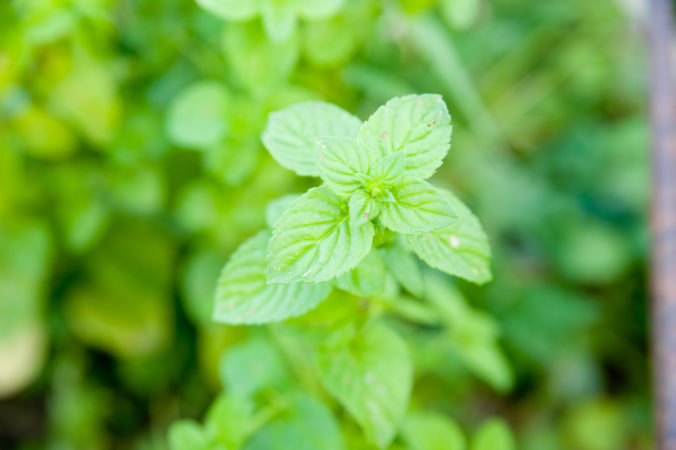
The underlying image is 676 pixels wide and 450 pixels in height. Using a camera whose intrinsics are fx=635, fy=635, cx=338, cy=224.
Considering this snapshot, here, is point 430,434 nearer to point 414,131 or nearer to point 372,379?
point 372,379

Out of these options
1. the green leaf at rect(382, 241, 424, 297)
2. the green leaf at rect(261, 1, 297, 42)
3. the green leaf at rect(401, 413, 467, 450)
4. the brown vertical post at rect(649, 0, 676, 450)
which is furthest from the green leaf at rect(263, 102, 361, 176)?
the brown vertical post at rect(649, 0, 676, 450)

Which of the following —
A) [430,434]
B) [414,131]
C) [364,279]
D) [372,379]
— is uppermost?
[414,131]

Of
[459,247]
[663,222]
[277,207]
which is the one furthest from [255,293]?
[663,222]

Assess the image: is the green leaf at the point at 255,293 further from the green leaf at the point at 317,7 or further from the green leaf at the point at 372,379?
the green leaf at the point at 317,7

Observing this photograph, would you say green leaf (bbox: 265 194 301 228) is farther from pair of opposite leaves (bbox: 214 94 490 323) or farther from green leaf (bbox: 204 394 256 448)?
green leaf (bbox: 204 394 256 448)

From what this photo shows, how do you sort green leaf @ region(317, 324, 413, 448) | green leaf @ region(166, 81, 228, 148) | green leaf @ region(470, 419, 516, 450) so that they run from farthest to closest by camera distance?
green leaf @ region(166, 81, 228, 148) → green leaf @ region(470, 419, 516, 450) → green leaf @ region(317, 324, 413, 448)
